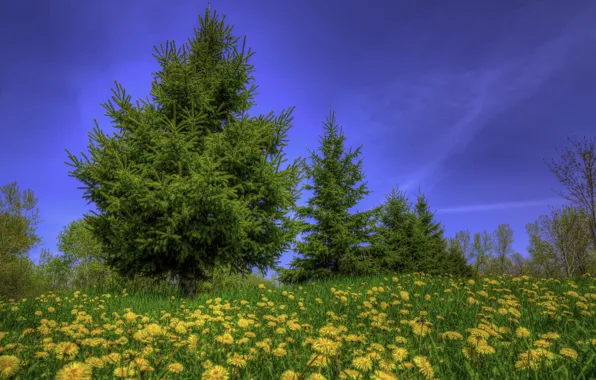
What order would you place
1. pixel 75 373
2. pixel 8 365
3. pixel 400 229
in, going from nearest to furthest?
pixel 75 373 → pixel 8 365 → pixel 400 229

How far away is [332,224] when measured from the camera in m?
13.4

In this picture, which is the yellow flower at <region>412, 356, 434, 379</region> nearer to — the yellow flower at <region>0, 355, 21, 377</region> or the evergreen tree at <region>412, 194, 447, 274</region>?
the yellow flower at <region>0, 355, 21, 377</region>

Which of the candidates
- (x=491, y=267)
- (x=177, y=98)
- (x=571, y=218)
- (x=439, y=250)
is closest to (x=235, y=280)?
(x=439, y=250)

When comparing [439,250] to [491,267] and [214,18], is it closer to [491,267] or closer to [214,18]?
[214,18]

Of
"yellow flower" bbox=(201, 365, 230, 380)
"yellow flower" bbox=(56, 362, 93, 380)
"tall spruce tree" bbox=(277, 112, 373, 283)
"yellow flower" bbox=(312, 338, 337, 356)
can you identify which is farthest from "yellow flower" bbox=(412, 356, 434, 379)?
"tall spruce tree" bbox=(277, 112, 373, 283)

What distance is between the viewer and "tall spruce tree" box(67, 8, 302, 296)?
7.76 metres

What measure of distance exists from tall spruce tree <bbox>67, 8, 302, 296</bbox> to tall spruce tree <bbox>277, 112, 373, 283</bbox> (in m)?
3.22

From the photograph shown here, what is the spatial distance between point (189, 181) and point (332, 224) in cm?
724

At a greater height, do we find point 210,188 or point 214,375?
point 210,188

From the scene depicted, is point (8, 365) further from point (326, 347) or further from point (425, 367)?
point (425, 367)

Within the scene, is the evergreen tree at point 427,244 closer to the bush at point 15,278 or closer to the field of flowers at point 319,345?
the field of flowers at point 319,345

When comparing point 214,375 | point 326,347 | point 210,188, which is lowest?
point 214,375

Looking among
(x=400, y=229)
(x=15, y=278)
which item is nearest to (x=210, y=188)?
(x=400, y=229)

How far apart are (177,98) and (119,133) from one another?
2.06 meters
